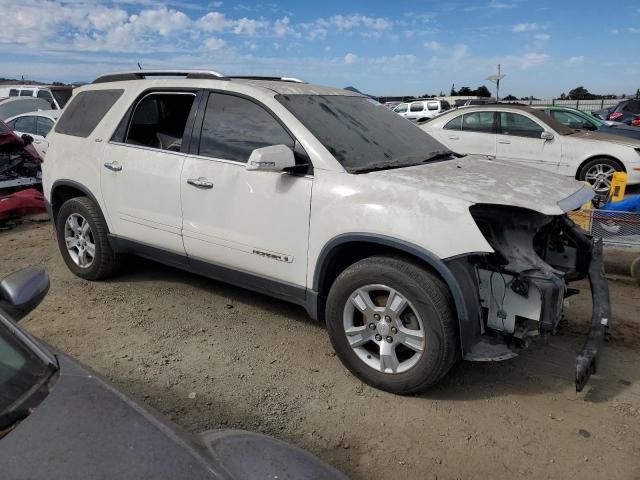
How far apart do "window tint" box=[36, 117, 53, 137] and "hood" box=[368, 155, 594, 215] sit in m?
10.0

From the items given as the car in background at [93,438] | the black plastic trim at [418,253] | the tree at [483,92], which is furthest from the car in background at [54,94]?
the tree at [483,92]

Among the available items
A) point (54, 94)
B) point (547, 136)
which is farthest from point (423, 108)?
point (547, 136)

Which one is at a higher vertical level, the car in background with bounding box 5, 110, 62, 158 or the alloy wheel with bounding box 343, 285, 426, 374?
the car in background with bounding box 5, 110, 62, 158

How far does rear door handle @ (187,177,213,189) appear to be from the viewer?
13.1 ft

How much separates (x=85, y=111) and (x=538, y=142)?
7.75 metres

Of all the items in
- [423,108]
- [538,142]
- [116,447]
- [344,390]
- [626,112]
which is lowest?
[344,390]

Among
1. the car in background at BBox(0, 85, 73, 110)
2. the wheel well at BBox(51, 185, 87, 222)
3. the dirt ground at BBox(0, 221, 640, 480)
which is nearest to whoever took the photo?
the dirt ground at BBox(0, 221, 640, 480)

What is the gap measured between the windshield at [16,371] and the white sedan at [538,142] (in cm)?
750

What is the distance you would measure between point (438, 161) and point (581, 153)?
6.45 metres

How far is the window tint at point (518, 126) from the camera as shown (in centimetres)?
990

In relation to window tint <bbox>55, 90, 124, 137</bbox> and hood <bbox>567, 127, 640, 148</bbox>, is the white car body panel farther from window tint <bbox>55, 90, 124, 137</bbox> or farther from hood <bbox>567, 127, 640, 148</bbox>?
window tint <bbox>55, 90, 124, 137</bbox>

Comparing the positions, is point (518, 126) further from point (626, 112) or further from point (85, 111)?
point (626, 112)

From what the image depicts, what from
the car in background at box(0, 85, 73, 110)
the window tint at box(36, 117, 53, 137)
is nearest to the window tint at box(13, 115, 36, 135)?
the window tint at box(36, 117, 53, 137)

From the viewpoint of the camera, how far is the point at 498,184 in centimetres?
344
